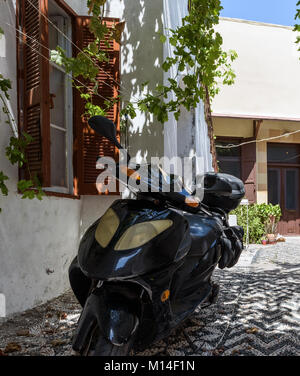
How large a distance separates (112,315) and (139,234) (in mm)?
379

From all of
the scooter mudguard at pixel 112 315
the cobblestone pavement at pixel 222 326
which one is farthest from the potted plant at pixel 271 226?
the scooter mudguard at pixel 112 315

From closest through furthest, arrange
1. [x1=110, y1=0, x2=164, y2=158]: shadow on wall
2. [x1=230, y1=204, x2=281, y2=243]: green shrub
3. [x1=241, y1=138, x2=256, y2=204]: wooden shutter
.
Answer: [x1=110, y1=0, x2=164, y2=158]: shadow on wall
[x1=230, y1=204, x2=281, y2=243]: green shrub
[x1=241, y1=138, x2=256, y2=204]: wooden shutter

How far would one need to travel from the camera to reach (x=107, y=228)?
179 cm

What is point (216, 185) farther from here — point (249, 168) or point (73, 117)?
point (249, 168)

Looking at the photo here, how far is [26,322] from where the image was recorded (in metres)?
2.94

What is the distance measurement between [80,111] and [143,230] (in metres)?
2.63

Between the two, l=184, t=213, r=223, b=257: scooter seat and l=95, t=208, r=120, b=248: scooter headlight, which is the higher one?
l=95, t=208, r=120, b=248: scooter headlight

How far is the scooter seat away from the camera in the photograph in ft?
7.27

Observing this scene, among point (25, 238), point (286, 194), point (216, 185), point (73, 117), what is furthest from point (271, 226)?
point (25, 238)

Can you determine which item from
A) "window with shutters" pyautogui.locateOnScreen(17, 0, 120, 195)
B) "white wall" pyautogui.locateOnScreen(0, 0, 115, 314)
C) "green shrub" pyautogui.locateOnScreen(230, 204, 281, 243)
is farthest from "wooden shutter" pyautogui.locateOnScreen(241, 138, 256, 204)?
"white wall" pyautogui.locateOnScreen(0, 0, 115, 314)

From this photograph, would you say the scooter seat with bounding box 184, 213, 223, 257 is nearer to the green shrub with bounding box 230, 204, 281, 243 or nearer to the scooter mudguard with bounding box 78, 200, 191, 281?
the scooter mudguard with bounding box 78, 200, 191, 281

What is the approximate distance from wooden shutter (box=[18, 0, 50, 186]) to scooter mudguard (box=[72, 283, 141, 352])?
62.9 inches

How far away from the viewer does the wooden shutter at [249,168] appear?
34.3 ft

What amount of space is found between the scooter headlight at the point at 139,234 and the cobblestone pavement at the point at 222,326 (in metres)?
0.98
